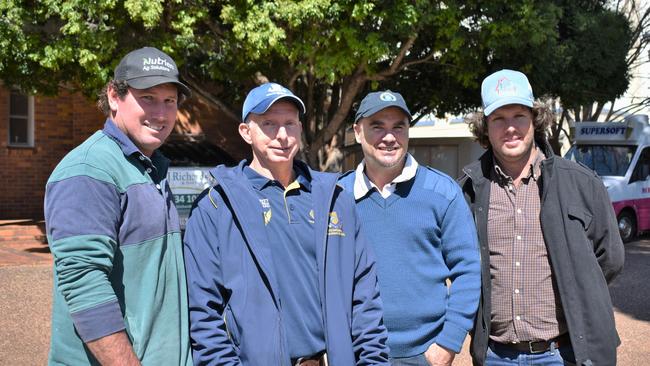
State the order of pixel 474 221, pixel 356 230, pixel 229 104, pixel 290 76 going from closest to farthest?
pixel 356 230 < pixel 474 221 < pixel 290 76 < pixel 229 104

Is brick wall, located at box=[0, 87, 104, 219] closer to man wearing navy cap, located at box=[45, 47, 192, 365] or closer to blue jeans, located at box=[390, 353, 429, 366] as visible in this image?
man wearing navy cap, located at box=[45, 47, 192, 365]

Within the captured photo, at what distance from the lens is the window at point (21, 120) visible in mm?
16297

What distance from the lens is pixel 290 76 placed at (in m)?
12.1

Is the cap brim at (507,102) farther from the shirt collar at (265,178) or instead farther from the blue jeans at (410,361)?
the blue jeans at (410,361)

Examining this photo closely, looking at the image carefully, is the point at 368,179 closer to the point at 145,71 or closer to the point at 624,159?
the point at 145,71

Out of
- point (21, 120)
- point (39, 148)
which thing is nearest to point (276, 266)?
point (39, 148)

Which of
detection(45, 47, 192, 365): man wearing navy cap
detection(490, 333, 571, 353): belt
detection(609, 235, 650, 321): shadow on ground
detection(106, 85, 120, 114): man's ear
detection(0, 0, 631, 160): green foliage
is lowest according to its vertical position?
detection(609, 235, 650, 321): shadow on ground

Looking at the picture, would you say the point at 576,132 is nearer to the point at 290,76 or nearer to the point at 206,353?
the point at 290,76

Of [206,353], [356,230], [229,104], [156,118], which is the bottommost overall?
[206,353]

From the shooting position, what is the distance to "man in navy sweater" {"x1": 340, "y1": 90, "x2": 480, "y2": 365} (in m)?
2.96

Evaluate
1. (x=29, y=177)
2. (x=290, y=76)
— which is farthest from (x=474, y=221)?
(x=29, y=177)

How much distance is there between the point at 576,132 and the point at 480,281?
1386cm

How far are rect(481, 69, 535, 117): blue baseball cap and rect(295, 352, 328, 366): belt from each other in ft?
4.55

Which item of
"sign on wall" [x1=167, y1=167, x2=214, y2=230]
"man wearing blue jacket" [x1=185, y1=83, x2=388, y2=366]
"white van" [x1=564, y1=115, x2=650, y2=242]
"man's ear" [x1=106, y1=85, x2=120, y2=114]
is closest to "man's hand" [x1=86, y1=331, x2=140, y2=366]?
"man wearing blue jacket" [x1=185, y1=83, x2=388, y2=366]
